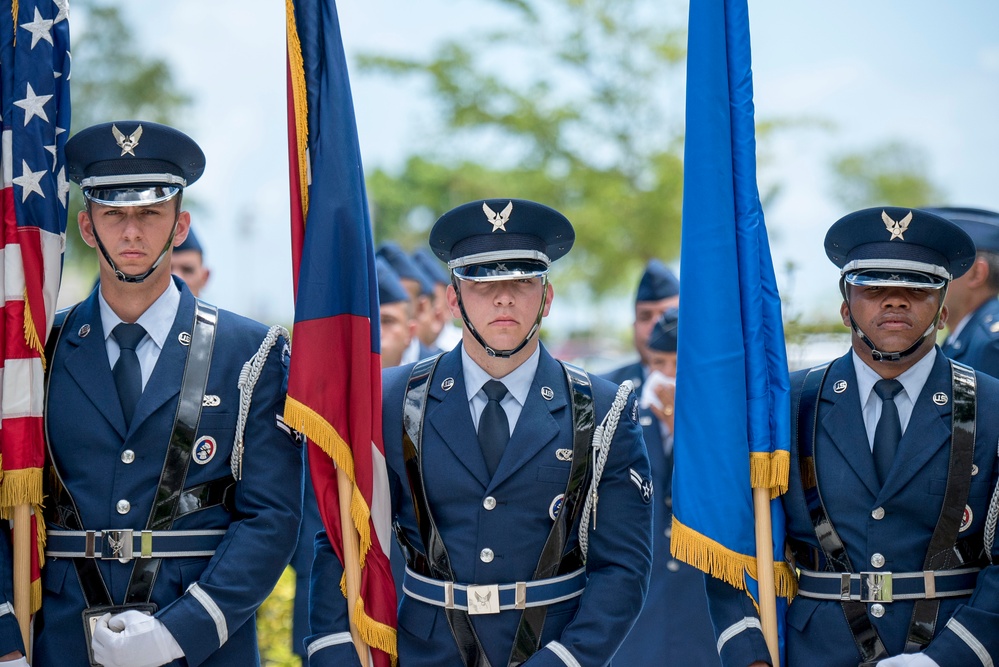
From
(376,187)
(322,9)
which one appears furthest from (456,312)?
(376,187)

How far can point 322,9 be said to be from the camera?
12.8 ft

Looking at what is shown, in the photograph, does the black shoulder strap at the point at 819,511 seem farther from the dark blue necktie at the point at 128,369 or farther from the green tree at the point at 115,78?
the green tree at the point at 115,78

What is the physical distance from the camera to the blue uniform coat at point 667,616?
579 centimetres

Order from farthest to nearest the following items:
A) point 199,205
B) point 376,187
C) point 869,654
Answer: point 376,187 < point 199,205 < point 869,654

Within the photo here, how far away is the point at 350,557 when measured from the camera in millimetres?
3643

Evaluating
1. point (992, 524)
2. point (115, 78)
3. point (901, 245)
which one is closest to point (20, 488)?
point (901, 245)

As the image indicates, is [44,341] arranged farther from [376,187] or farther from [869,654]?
[376,187]

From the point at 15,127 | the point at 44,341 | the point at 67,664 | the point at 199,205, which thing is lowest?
the point at 67,664

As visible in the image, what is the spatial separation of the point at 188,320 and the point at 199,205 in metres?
34.5

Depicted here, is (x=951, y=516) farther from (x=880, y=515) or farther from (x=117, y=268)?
(x=117, y=268)

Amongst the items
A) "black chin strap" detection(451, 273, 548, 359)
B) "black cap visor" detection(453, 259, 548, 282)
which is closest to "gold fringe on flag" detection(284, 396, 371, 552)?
"black chin strap" detection(451, 273, 548, 359)

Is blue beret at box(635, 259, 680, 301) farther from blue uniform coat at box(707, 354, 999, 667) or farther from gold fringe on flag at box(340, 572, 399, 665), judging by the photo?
gold fringe on flag at box(340, 572, 399, 665)

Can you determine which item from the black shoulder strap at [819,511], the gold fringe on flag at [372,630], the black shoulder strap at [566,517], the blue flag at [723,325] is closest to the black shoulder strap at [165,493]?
the gold fringe on flag at [372,630]

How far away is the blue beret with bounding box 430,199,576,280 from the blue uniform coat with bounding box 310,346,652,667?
0.44 meters
